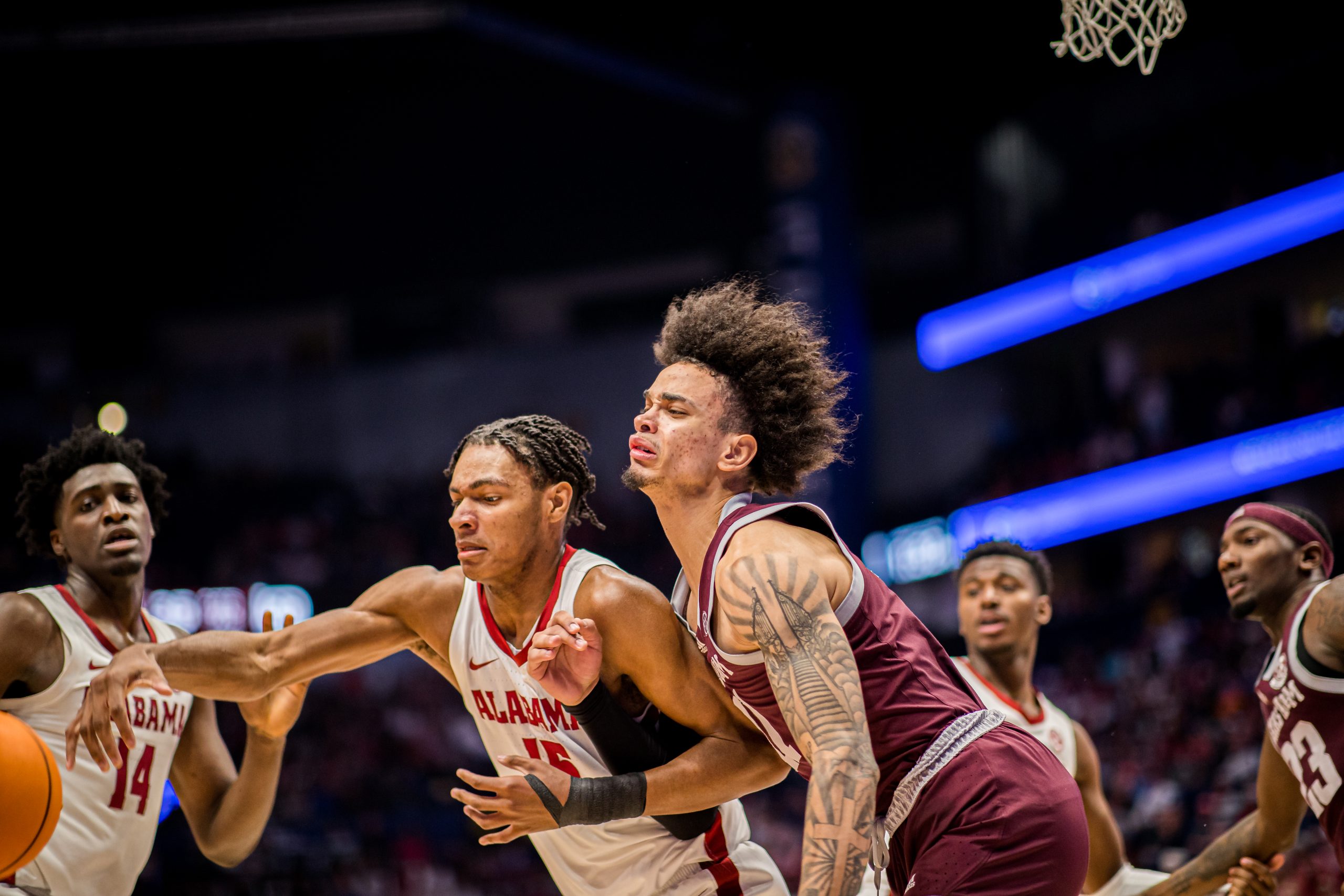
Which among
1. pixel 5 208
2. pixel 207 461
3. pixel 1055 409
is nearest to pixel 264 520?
pixel 207 461

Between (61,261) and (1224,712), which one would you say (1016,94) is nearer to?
(1224,712)

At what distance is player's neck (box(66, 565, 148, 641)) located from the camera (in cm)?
465

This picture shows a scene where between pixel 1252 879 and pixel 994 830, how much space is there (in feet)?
7.81

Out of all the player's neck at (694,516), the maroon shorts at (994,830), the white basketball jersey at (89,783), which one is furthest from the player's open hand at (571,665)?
the white basketball jersey at (89,783)

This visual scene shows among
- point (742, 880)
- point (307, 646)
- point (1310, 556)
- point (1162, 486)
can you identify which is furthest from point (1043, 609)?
point (1162, 486)

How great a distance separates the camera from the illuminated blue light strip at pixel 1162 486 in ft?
46.2

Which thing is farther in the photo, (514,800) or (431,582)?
(431,582)

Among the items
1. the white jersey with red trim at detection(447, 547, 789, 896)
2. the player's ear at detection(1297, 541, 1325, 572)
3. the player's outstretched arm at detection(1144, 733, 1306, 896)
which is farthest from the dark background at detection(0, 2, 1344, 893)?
the white jersey with red trim at detection(447, 547, 789, 896)

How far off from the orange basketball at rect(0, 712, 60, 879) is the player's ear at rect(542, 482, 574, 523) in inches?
67.7

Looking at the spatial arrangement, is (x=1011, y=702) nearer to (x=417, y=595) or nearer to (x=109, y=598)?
(x=417, y=595)

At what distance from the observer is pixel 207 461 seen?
74.5 ft

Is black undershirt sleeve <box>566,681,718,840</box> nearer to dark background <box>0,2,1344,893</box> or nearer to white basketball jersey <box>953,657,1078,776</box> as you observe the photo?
white basketball jersey <box>953,657,1078,776</box>

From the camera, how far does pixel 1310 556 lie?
15.3 ft

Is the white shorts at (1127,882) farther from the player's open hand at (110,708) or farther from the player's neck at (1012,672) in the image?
the player's open hand at (110,708)
